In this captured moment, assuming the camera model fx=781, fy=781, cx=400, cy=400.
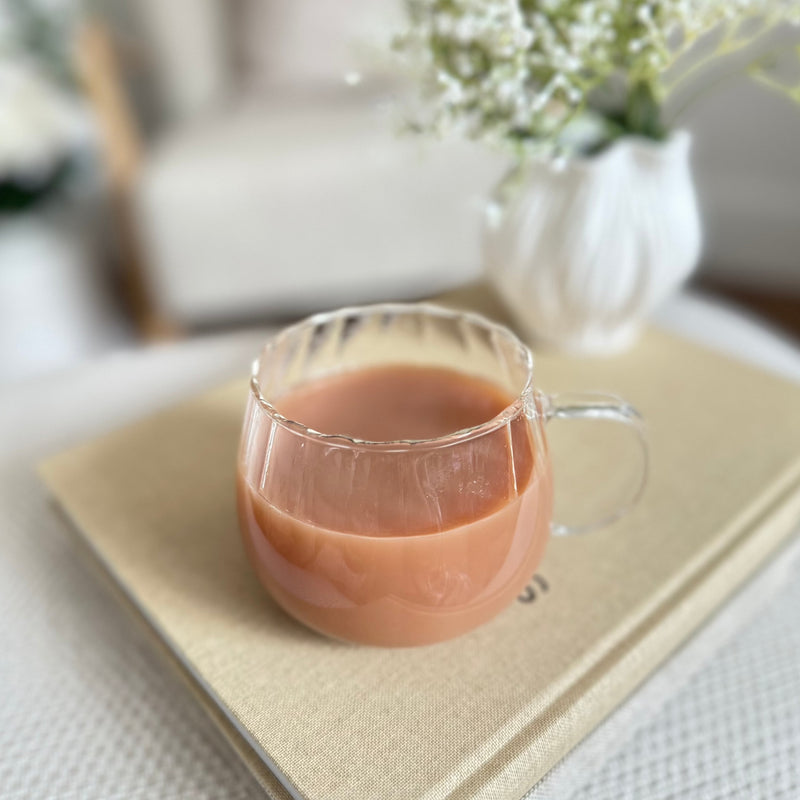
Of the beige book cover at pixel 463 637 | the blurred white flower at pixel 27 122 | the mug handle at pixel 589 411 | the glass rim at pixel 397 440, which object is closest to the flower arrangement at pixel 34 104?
the blurred white flower at pixel 27 122

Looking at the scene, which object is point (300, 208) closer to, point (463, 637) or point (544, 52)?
point (544, 52)

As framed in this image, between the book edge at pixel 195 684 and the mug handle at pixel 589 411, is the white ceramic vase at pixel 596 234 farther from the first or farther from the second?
the book edge at pixel 195 684

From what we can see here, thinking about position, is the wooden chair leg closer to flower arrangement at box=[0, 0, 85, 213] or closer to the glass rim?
flower arrangement at box=[0, 0, 85, 213]

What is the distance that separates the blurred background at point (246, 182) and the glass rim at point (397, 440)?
870mm

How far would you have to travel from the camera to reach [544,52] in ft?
1.66

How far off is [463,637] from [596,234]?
1.06 ft

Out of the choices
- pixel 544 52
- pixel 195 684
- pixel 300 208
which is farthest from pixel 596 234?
pixel 300 208

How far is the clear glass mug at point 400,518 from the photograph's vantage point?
34 centimetres

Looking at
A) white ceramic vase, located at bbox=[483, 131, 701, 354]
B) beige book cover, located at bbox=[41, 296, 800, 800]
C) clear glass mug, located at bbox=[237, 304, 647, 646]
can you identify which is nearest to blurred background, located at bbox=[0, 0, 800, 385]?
white ceramic vase, located at bbox=[483, 131, 701, 354]

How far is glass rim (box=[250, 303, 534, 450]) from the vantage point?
0.33 meters

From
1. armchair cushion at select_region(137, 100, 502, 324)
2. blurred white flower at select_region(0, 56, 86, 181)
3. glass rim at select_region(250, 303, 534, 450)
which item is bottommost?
armchair cushion at select_region(137, 100, 502, 324)

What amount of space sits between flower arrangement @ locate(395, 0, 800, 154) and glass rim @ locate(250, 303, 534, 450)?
0.45 ft

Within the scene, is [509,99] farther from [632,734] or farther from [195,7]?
[195,7]

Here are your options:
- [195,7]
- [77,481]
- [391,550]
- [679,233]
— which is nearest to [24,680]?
[77,481]
